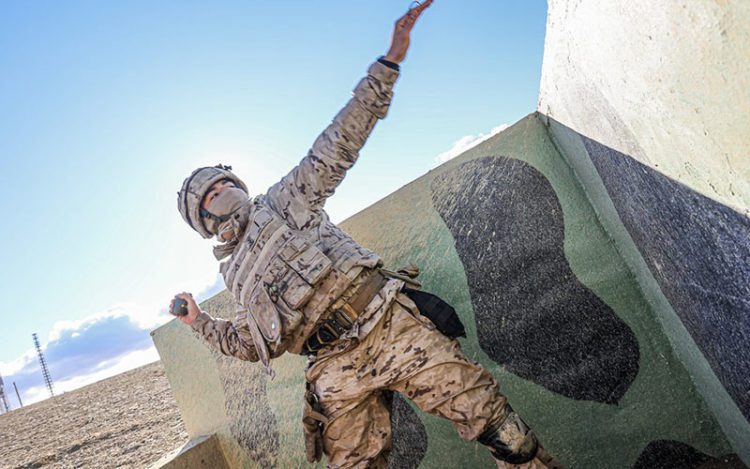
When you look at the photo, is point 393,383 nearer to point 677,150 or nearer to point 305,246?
point 305,246

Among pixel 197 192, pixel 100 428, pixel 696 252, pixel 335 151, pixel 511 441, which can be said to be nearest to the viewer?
pixel 696 252

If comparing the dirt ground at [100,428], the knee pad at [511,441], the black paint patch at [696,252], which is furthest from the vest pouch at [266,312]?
the dirt ground at [100,428]

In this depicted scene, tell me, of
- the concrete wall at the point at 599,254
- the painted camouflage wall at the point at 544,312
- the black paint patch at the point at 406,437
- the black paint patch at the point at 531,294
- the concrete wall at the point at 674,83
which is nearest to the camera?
the concrete wall at the point at 674,83

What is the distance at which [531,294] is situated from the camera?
106 inches

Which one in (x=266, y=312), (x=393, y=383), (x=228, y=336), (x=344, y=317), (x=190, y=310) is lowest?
(x=393, y=383)

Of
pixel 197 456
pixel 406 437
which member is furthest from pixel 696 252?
pixel 197 456

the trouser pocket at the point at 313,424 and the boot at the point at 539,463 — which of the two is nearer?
the boot at the point at 539,463

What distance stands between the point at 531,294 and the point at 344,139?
1.34 metres

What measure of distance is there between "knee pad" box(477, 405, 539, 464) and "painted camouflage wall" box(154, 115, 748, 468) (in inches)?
27.0

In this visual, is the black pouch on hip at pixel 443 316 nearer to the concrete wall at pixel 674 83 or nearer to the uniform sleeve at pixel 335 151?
the uniform sleeve at pixel 335 151

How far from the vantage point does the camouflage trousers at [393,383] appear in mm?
2088

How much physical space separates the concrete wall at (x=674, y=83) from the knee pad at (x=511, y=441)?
1.16 metres

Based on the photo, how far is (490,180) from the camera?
2.83 metres

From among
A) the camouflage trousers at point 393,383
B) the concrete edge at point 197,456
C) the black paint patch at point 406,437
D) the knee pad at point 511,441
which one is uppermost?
the concrete edge at point 197,456
